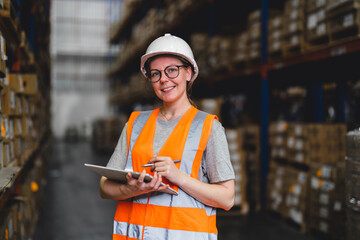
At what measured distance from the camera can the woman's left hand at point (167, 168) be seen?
1378 millimetres

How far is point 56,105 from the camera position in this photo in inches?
834

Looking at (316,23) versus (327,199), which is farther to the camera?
(316,23)

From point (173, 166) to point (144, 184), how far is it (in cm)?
13

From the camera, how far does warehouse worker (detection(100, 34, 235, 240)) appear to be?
146 cm

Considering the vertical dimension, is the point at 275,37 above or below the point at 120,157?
above

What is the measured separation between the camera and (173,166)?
1.39 m

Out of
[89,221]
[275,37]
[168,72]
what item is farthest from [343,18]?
[89,221]

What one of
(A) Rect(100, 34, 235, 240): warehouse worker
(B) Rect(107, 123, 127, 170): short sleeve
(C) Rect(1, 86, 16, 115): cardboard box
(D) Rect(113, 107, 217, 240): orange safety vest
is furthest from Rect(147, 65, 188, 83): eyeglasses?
(C) Rect(1, 86, 16, 115): cardboard box

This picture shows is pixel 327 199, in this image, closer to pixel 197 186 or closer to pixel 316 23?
pixel 316 23

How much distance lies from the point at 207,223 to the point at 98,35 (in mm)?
22422

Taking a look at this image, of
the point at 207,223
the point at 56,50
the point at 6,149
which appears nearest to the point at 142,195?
the point at 207,223

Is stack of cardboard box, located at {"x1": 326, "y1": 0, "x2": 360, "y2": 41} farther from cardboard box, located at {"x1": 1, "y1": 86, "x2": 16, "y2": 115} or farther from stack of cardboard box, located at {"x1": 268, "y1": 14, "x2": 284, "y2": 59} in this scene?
cardboard box, located at {"x1": 1, "y1": 86, "x2": 16, "y2": 115}

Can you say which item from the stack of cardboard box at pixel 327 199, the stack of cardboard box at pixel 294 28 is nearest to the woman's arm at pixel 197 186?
the stack of cardboard box at pixel 327 199

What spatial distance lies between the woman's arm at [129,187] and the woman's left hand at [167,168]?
0.08ft
